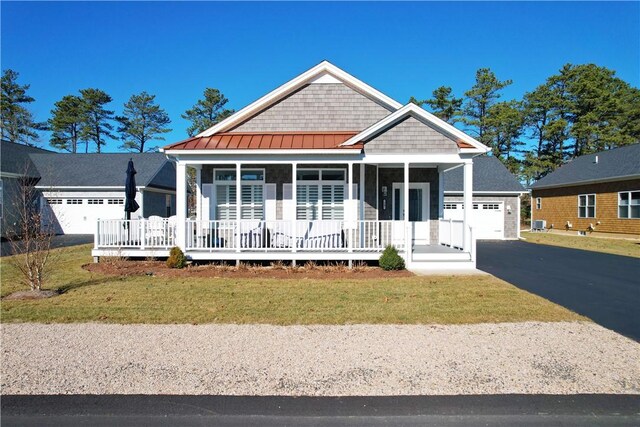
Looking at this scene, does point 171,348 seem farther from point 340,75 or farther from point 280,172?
point 340,75

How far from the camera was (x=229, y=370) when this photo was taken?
13.9 feet

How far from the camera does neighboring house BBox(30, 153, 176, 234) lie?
22891 mm

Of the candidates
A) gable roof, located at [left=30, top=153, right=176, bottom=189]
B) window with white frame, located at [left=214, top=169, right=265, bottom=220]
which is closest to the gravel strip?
window with white frame, located at [left=214, top=169, right=265, bottom=220]

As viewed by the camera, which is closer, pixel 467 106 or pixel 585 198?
pixel 585 198

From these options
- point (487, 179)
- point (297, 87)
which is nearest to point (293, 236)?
point (297, 87)

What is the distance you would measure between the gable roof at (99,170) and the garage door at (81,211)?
1.00 m

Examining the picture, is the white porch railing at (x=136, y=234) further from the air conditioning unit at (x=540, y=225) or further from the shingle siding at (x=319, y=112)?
the air conditioning unit at (x=540, y=225)

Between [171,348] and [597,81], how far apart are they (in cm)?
4988

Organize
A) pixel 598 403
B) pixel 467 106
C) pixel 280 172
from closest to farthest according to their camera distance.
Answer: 1. pixel 598 403
2. pixel 280 172
3. pixel 467 106

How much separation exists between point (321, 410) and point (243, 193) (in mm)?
10218

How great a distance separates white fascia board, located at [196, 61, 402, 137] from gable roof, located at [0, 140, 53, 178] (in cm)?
1443

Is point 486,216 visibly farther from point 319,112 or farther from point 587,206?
point 319,112

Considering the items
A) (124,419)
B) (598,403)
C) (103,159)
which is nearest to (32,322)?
(124,419)

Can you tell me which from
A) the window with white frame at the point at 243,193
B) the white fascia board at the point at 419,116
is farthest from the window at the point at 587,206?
the window with white frame at the point at 243,193
